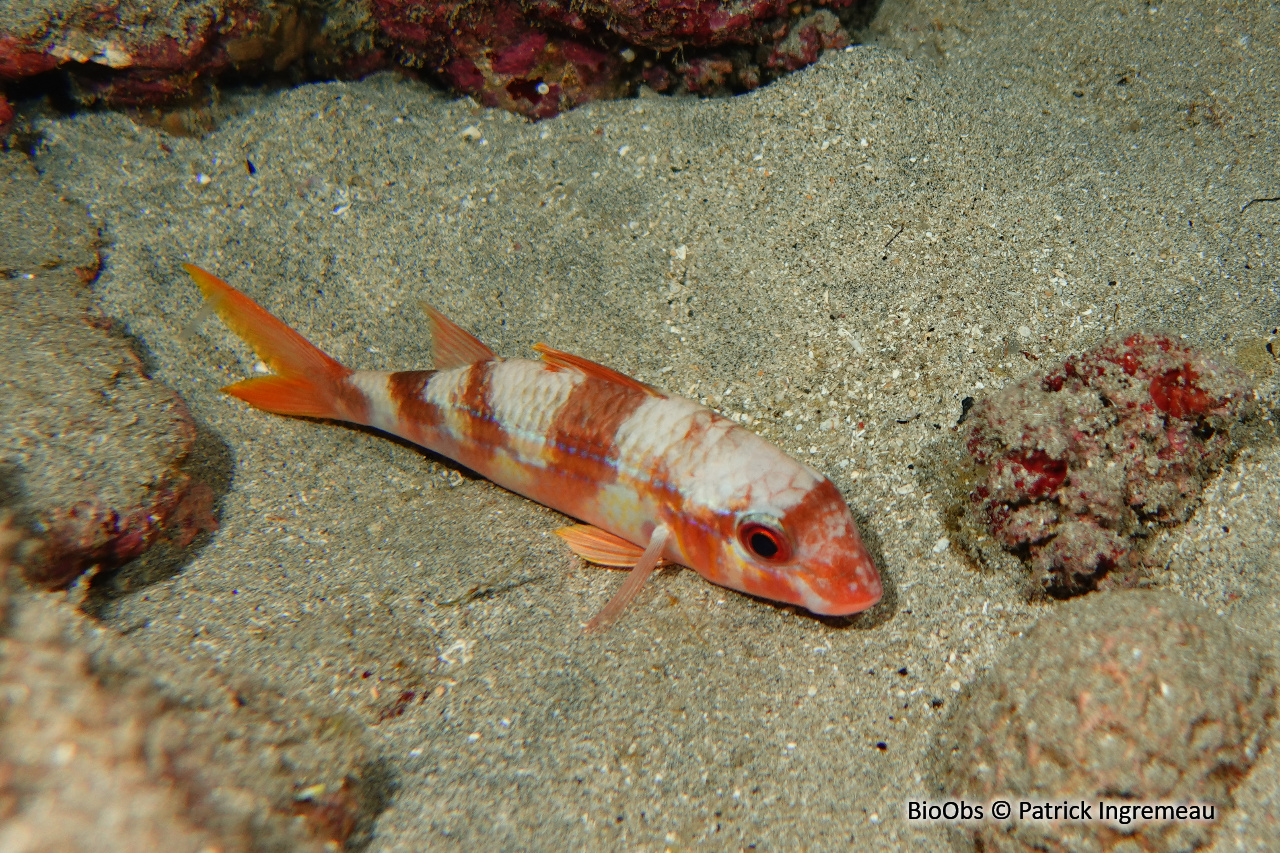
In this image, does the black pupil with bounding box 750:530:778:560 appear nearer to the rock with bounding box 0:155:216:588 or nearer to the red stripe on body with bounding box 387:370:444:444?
the red stripe on body with bounding box 387:370:444:444

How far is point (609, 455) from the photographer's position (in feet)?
9.30

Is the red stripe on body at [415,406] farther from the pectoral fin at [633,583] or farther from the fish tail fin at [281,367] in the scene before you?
the pectoral fin at [633,583]

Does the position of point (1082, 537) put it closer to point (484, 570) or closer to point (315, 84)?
point (484, 570)

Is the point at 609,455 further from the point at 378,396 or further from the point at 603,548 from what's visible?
the point at 378,396

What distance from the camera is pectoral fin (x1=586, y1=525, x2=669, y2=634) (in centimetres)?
251

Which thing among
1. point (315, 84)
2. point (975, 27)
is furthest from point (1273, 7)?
point (315, 84)

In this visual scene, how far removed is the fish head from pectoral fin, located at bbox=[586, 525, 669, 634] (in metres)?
0.31

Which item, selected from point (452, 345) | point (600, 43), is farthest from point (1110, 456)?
point (600, 43)

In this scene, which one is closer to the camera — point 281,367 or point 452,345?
point 452,345

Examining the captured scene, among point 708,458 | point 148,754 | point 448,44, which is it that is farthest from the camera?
point 448,44

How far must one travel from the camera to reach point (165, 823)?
1.43m

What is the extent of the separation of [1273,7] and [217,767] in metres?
6.53

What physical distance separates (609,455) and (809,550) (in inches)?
36.0

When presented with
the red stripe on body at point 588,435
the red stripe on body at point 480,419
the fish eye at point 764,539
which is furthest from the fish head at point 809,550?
the red stripe on body at point 480,419
